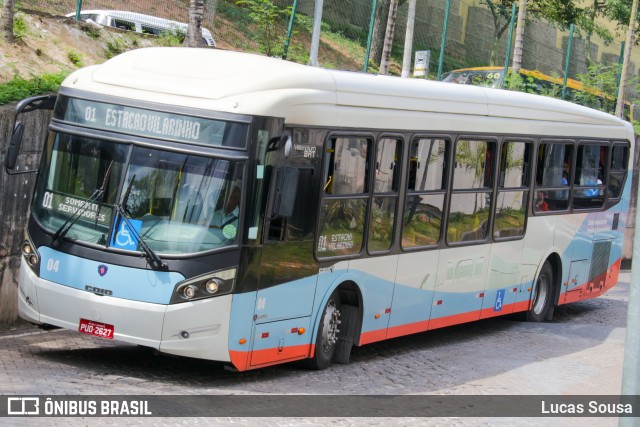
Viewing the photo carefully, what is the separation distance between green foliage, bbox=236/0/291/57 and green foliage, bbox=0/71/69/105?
30.2 feet

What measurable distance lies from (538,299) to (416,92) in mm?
5807

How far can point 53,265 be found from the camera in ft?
36.0

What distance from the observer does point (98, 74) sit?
11.3m

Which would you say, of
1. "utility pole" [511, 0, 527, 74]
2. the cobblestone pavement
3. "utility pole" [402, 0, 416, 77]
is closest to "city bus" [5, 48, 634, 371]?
the cobblestone pavement

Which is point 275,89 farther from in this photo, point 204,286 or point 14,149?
point 14,149

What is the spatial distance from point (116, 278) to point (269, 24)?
584 inches

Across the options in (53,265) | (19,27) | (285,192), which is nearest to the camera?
(53,265)

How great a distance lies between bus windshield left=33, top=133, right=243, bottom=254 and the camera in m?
10.7

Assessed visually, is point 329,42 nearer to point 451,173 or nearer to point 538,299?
point 538,299

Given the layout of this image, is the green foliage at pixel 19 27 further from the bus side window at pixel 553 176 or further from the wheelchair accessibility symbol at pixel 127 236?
the wheelchair accessibility symbol at pixel 127 236

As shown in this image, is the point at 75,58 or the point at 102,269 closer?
the point at 102,269

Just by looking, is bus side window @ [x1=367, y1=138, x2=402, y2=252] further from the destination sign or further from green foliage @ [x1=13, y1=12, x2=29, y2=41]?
green foliage @ [x1=13, y1=12, x2=29, y2=41]

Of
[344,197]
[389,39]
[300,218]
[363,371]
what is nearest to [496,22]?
[389,39]

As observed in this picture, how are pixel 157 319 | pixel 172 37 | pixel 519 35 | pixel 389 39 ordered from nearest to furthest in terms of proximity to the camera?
pixel 157 319 → pixel 172 37 → pixel 389 39 → pixel 519 35
